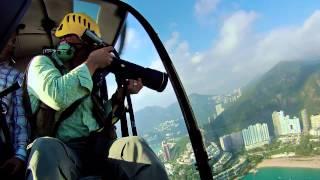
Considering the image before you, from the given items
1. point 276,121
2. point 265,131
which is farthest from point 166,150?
point 276,121

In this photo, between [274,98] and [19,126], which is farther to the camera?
[274,98]

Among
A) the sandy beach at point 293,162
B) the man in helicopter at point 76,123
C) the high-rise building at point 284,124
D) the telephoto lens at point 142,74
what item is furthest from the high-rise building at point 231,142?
the man in helicopter at point 76,123

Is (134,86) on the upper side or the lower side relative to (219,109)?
upper

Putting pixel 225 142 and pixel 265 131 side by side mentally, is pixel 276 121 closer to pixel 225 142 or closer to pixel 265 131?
pixel 265 131

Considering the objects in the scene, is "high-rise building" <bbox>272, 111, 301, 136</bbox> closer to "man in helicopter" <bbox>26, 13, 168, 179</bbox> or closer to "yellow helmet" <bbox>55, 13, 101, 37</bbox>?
"man in helicopter" <bbox>26, 13, 168, 179</bbox>

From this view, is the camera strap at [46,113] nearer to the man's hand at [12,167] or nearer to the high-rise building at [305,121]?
the man's hand at [12,167]

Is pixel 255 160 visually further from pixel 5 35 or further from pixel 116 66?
pixel 5 35
